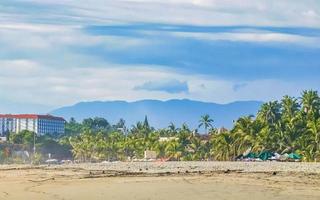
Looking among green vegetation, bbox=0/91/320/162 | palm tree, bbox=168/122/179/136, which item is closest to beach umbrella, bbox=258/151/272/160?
green vegetation, bbox=0/91/320/162

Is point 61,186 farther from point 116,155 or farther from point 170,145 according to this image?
point 116,155

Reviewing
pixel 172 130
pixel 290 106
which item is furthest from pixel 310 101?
pixel 172 130

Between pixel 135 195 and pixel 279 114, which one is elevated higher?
pixel 279 114

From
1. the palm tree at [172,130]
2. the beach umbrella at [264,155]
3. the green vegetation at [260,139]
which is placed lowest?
the beach umbrella at [264,155]

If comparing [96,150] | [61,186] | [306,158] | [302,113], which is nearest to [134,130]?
[96,150]

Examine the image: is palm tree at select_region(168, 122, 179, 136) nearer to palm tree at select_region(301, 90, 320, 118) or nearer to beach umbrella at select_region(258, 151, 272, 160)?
palm tree at select_region(301, 90, 320, 118)

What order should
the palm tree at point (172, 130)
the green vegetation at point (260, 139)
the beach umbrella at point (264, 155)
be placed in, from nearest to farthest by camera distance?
1. the beach umbrella at point (264, 155)
2. the green vegetation at point (260, 139)
3. the palm tree at point (172, 130)

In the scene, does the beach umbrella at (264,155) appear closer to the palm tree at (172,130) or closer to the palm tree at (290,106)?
the palm tree at (290,106)

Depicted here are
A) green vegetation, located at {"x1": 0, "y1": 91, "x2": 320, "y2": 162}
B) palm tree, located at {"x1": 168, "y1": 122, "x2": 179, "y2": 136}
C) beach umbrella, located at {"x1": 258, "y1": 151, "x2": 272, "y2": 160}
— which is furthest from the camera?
palm tree, located at {"x1": 168, "y1": 122, "x2": 179, "y2": 136}

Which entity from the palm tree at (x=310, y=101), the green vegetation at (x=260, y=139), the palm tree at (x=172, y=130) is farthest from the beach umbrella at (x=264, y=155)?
the palm tree at (x=172, y=130)

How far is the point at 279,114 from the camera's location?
94.9 metres

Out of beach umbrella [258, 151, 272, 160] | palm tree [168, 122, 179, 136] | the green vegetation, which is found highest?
palm tree [168, 122, 179, 136]

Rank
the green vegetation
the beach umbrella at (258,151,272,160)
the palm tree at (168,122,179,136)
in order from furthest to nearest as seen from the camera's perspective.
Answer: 1. the palm tree at (168,122,179,136)
2. the green vegetation
3. the beach umbrella at (258,151,272,160)

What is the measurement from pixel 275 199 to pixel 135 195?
16.2 feet
